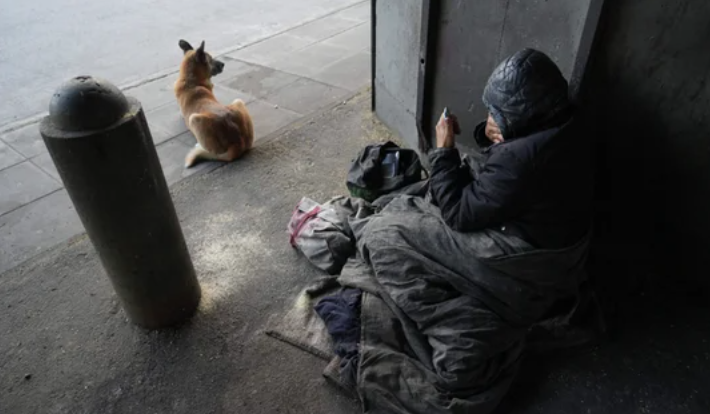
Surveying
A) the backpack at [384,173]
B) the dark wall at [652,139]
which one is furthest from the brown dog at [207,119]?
the dark wall at [652,139]

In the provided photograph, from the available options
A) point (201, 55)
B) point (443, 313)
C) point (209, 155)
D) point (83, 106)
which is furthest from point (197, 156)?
point (443, 313)

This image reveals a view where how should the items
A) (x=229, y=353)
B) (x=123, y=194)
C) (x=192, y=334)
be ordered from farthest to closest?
(x=192, y=334) < (x=229, y=353) < (x=123, y=194)

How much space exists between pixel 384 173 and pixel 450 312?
4.16ft

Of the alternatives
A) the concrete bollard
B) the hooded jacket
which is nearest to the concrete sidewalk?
the concrete bollard

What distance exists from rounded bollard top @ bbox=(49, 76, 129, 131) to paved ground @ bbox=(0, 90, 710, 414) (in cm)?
121

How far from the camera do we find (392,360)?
233 centimetres

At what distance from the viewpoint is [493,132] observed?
2.29 m

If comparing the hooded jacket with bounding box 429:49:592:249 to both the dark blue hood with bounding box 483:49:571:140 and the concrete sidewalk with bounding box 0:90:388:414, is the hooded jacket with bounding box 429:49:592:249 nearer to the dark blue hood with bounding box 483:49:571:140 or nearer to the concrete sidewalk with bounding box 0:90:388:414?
the dark blue hood with bounding box 483:49:571:140

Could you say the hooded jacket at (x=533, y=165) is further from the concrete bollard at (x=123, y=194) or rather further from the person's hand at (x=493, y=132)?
the concrete bollard at (x=123, y=194)

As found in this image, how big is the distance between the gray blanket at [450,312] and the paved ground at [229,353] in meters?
0.21

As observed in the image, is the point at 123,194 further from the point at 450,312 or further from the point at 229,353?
the point at 450,312

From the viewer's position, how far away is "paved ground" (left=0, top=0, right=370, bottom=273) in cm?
374

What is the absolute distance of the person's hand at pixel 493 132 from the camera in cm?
224

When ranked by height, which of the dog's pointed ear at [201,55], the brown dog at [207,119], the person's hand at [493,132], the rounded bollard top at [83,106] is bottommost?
the brown dog at [207,119]
